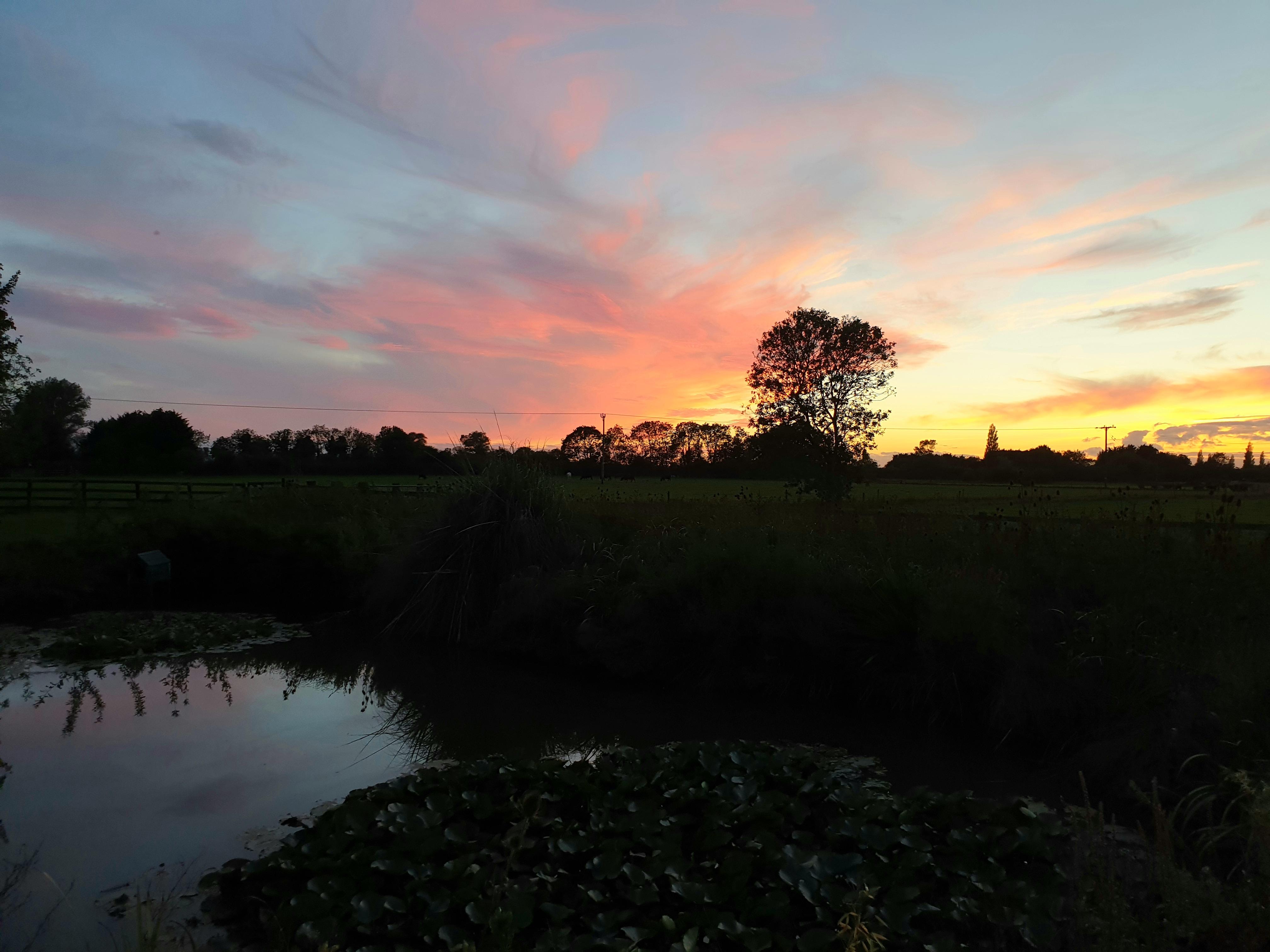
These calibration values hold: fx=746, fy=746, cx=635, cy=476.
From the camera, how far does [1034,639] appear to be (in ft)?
16.9

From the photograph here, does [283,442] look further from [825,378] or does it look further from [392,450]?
[825,378]

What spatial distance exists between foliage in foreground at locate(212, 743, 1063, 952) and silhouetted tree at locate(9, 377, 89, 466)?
4108cm

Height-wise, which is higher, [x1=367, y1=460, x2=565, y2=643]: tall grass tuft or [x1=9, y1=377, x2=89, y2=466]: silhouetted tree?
[x1=9, y1=377, x2=89, y2=466]: silhouetted tree

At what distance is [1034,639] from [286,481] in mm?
18065

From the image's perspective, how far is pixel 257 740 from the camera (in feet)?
17.0

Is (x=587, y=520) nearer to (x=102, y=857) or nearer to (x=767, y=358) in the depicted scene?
(x=102, y=857)

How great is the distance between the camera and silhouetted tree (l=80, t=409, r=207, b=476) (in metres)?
48.0

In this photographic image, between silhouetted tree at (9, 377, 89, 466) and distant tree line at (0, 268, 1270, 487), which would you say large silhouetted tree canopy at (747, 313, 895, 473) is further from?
silhouetted tree at (9, 377, 89, 466)

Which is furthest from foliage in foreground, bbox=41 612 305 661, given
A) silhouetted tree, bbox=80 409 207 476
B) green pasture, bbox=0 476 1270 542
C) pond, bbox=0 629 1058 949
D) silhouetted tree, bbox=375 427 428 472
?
silhouetted tree, bbox=80 409 207 476

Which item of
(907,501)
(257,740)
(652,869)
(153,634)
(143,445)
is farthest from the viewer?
(143,445)

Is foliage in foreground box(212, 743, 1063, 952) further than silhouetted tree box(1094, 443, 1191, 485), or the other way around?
silhouetted tree box(1094, 443, 1191, 485)

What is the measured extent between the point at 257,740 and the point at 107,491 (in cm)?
2595

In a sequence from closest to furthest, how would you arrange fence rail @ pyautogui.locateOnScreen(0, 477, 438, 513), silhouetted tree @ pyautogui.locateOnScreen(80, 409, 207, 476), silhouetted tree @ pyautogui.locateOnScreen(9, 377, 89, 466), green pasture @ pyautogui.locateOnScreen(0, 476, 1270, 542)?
green pasture @ pyautogui.locateOnScreen(0, 476, 1270, 542) < fence rail @ pyautogui.locateOnScreen(0, 477, 438, 513) < silhouetted tree @ pyautogui.locateOnScreen(9, 377, 89, 466) < silhouetted tree @ pyautogui.locateOnScreen(80, 409, 207, 476)

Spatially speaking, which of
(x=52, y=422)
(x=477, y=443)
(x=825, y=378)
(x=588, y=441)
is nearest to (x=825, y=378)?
(x=825, y=378)
